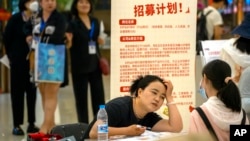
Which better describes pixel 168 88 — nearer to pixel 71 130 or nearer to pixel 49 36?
pixel 71 130

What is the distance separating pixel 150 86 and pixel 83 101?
3.41 meters

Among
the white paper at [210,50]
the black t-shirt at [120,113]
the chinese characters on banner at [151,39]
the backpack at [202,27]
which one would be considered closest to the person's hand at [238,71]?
the chinese characters on banner at [151,39]

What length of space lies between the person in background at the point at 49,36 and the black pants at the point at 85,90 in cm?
24

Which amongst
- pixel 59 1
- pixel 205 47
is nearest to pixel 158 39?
pixel 205 47

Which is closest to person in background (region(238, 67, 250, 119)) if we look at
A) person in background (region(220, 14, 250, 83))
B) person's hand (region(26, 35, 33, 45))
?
person in background (region(220, 14, 250, 83))

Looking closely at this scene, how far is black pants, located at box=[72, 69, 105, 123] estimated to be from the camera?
314 inches

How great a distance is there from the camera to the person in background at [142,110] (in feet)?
15.0

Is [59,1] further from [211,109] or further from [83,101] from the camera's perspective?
[211,109]

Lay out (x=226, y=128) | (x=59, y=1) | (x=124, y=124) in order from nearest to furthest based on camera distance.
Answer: (x=226, y=128)
(x=124, y=124)
(x=59, y=1)

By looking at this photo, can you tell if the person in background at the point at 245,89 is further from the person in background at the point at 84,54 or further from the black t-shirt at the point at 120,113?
the person in background at the point at 84,54

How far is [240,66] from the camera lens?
536 cm

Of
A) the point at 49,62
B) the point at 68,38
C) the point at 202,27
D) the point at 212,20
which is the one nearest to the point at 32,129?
the point at 49,62

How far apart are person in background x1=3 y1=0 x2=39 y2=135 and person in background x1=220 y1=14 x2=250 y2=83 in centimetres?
331

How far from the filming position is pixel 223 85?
4.40 m
